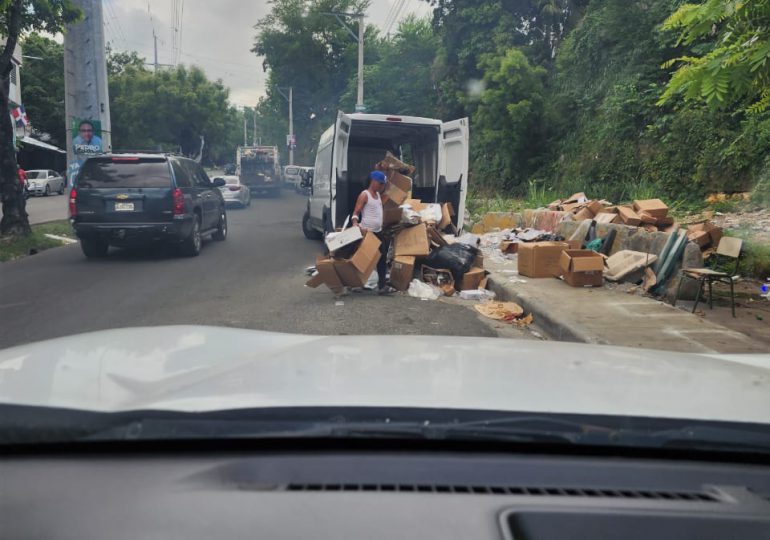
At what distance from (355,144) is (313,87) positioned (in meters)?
46.9

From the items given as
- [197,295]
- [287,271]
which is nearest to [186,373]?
[197,295]

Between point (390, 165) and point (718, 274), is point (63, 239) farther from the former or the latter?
point (718, 274)

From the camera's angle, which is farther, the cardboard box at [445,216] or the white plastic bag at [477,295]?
the cardboard box at [445,216]

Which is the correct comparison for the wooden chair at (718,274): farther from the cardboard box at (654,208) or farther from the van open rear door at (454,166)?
the van open rear door at (454,166)

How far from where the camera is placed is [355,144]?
13766 millimetres

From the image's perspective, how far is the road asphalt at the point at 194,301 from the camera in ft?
23.1

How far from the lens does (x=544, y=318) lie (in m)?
7.42

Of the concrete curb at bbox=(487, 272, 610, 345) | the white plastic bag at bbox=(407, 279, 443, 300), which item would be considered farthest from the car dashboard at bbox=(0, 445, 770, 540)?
the white plastic bag at bbox=(407, 279, 443, 300)

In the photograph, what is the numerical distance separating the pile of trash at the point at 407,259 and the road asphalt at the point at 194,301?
1.11 ft

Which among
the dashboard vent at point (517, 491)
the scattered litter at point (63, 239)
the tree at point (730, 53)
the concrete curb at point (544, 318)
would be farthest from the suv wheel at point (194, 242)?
the dashboard vent at point (517, 491)

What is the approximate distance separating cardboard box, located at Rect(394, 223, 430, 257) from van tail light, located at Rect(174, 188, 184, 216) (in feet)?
14.8

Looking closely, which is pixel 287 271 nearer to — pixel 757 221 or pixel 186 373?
pixel 757 221

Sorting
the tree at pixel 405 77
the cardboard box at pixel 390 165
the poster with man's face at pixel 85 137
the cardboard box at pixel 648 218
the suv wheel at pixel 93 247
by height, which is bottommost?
the suv wheel at pixel 93 247

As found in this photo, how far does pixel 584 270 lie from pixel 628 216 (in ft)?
6.47
